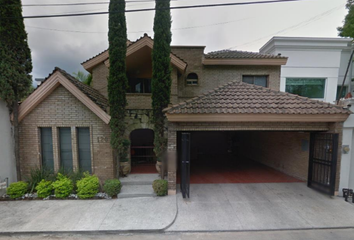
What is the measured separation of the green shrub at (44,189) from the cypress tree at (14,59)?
1.32m

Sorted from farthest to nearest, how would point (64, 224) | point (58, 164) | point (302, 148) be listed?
point (302, 148) → point (58, 164) → point (64, 224)

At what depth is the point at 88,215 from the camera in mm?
4332

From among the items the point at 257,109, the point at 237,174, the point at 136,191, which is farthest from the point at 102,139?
the point at 237,174

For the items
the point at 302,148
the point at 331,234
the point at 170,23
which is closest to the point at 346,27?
the point at 302,148

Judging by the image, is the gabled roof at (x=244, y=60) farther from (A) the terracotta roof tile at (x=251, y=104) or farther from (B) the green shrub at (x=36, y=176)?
(B) the green shrub at (x=36, y=176)

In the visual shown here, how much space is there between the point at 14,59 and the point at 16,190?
4.78m

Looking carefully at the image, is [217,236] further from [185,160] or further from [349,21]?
[349,21]

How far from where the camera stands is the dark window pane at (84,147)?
600cm

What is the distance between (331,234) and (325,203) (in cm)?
169

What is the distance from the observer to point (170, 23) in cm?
605

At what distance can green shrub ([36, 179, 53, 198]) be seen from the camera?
5184 mm

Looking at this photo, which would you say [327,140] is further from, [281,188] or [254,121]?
[254,121]

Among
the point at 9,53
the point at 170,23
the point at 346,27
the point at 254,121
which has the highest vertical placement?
the point at 346,27

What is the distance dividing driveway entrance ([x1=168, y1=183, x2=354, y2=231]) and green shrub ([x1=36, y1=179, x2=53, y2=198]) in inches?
186
